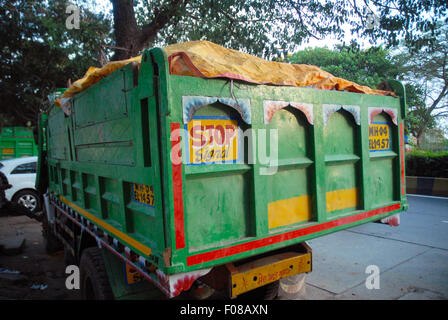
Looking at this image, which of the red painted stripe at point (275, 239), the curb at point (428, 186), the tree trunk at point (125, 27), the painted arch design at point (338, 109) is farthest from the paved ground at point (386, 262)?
the tree trunk at point (125, 27)

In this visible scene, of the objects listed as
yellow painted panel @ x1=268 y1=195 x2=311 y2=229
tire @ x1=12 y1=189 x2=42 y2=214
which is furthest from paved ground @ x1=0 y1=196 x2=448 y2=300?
tire @ x1=12 y1=189 x2=42 y2=214

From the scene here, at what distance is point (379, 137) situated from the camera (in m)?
3.12

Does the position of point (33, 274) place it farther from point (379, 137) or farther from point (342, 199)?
point (379, 137)

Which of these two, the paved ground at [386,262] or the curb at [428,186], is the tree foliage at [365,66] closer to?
the curb at [428,186]

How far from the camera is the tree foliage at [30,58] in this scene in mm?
10695

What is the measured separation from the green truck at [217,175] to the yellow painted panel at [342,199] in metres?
0.01

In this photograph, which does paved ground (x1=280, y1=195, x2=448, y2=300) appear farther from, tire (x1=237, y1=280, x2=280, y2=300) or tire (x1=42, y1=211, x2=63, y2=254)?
tire (x1=42, y1=211, x2=63, y2=254)

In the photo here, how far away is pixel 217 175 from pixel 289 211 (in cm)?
73

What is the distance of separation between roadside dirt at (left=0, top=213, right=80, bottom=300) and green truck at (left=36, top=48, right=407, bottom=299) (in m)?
1.27

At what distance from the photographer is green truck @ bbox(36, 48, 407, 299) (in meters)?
1.88

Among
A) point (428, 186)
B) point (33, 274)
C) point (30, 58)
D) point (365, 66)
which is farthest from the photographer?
point (365, 66)

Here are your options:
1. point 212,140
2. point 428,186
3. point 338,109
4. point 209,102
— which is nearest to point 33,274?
point 212,140
